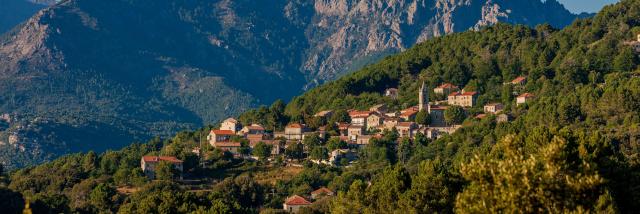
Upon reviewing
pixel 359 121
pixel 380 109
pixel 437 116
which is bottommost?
A: pixel 359 121

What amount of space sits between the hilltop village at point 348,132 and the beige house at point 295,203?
54.8 feet

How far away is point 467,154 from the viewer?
3735 inches

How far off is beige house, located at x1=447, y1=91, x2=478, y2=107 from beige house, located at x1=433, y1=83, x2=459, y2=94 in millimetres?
2825

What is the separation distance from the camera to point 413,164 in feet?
336

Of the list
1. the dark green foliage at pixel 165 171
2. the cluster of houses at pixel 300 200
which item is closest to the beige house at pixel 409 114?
the cluster of houses at pixel 300 200

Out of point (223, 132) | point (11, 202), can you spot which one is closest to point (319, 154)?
point (223, 132)

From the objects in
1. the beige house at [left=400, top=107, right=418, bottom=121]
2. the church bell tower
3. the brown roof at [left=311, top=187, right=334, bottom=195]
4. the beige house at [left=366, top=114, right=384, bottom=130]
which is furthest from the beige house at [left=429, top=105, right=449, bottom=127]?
the brown roof at [left=311, top=187, right=334, bottom=195]

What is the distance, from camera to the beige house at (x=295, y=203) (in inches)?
3595

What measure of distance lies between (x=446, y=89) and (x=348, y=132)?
17.0 m

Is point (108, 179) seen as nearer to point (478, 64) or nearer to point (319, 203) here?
point (319, 203)

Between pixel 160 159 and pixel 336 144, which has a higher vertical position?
pixel 336 144

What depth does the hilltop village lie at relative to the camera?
112812 mm

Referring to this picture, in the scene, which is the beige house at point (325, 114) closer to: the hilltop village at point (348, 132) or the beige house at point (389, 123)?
the hilltop village at point (348, 132)

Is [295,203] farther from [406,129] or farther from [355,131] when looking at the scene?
[355,131]
